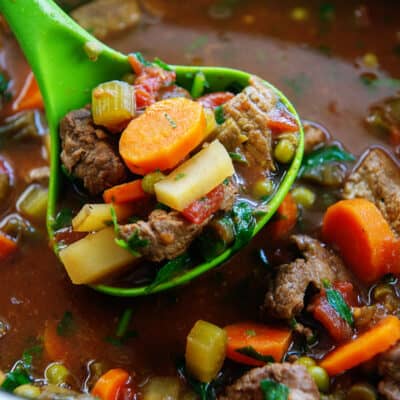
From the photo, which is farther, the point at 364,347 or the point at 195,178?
the point at 364,347

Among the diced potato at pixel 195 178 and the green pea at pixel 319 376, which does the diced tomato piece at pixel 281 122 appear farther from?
the green pea at pixel 319 376

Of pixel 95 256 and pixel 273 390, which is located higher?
pixel 95 256

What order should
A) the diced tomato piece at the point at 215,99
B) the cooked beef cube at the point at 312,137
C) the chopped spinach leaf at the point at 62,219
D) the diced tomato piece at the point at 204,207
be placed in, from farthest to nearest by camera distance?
the cooked beef cube at the point at 312,137, the diced tomato piece at the point at 215,99, the chopped spinach leaf at the point at 62,219, the diced tomato piece at the point at 204,207

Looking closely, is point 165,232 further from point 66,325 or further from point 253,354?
point 66,325

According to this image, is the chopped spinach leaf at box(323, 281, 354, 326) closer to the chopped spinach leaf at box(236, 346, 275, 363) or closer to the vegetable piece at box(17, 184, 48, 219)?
the chopped spinach leaf at box(236, 346, 275, 363)

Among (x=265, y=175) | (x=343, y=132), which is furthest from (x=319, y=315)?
(x=343, y=132)

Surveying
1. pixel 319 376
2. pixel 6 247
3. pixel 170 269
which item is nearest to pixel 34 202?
pixel 6 247

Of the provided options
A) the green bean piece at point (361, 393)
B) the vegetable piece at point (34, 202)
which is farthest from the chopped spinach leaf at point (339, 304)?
the vegetable piece at point (34, 202)
